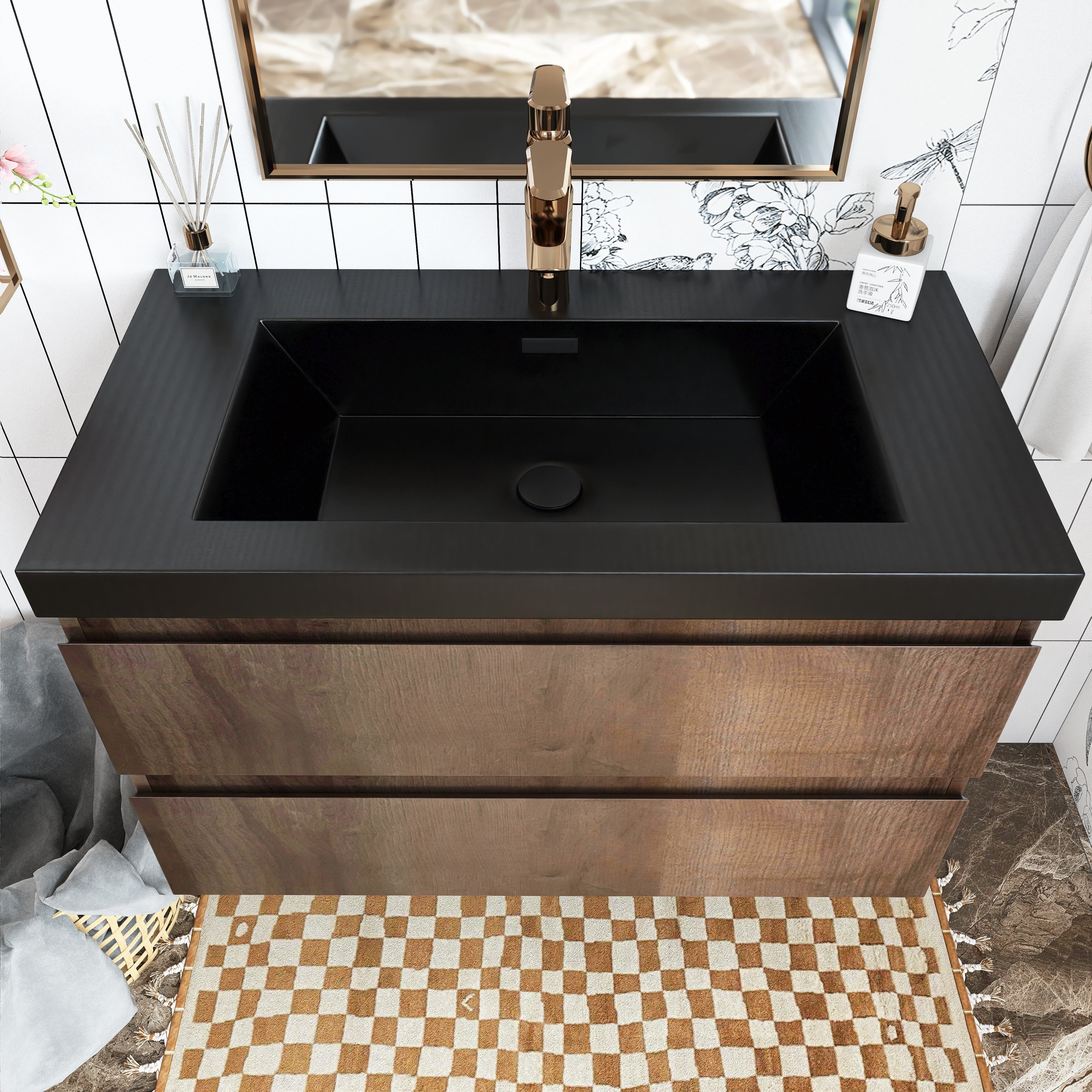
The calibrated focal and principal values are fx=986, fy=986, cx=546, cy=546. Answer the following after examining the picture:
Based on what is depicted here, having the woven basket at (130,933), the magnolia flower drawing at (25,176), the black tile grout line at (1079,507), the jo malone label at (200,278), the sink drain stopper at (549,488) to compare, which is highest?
the magnolia flower drawing at (25,176)

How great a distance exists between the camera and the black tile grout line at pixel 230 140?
1047 millimetres

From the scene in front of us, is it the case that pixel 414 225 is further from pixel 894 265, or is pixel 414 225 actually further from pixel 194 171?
pixel 894 265

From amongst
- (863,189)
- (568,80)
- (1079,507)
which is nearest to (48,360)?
(568,80)

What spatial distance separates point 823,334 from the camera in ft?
3.87

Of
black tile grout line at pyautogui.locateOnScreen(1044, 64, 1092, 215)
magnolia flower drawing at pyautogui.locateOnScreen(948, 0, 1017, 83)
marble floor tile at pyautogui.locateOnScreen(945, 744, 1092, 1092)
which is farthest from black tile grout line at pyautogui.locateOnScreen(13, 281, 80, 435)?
marble floor tile at pyautogui.locateOnScreen(945, 744, 1092, 1092)

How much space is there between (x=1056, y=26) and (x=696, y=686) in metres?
0.79

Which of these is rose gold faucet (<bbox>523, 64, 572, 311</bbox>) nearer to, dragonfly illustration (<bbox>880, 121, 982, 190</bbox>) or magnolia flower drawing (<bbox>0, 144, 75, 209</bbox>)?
dragonfly illustration (<bbox>880, 121, 982, 190</bbox>)

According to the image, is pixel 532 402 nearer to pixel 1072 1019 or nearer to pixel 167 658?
pixel 167 658

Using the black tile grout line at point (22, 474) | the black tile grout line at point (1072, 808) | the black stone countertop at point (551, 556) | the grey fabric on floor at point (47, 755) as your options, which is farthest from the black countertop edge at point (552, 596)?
the black tile grout line at point (1072, 808)

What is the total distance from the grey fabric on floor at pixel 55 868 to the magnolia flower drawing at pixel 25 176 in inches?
20.6

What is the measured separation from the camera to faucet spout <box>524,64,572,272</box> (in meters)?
0.96

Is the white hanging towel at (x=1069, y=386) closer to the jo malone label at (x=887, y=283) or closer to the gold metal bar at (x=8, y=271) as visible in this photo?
the jo malone label at (x=887, y=283)

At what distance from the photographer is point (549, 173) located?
983mm

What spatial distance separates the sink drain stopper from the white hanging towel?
55 cm
